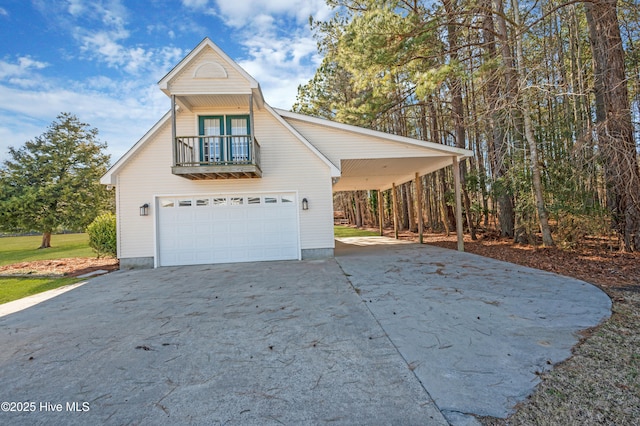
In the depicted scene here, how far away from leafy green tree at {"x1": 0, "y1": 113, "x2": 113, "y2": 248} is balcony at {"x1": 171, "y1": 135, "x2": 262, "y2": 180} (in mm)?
11373

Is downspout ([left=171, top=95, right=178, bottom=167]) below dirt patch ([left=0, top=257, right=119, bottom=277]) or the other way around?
the other way around

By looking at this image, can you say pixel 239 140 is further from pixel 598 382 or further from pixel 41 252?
pixel 41 252

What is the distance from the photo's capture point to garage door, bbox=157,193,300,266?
8922 millimetres

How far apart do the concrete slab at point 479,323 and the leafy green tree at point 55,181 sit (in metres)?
16.7

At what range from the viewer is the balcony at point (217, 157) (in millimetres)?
8047

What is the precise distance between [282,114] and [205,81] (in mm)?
2377

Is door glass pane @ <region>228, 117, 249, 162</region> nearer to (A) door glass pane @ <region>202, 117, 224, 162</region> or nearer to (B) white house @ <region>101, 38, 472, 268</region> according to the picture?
(B) white house @ <region>101, 38, 472, 268</region>

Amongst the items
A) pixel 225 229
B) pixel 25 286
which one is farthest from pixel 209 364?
pixel 25 286

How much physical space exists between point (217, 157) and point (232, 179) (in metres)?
0.90

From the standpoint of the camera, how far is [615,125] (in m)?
6.99

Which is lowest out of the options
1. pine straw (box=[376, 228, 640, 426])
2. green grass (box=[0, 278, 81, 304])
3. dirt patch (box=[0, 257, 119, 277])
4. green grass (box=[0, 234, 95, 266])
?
pine straw (box=[376, 228, 640, 426])

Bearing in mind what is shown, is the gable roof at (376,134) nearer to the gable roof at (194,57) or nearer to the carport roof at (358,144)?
the carport roof at (358,144)

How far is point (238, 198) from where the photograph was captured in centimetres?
909

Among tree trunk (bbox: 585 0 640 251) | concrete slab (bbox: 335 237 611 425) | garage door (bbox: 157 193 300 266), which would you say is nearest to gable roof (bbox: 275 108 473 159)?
garage door (bbox: 157 193 300 266)
